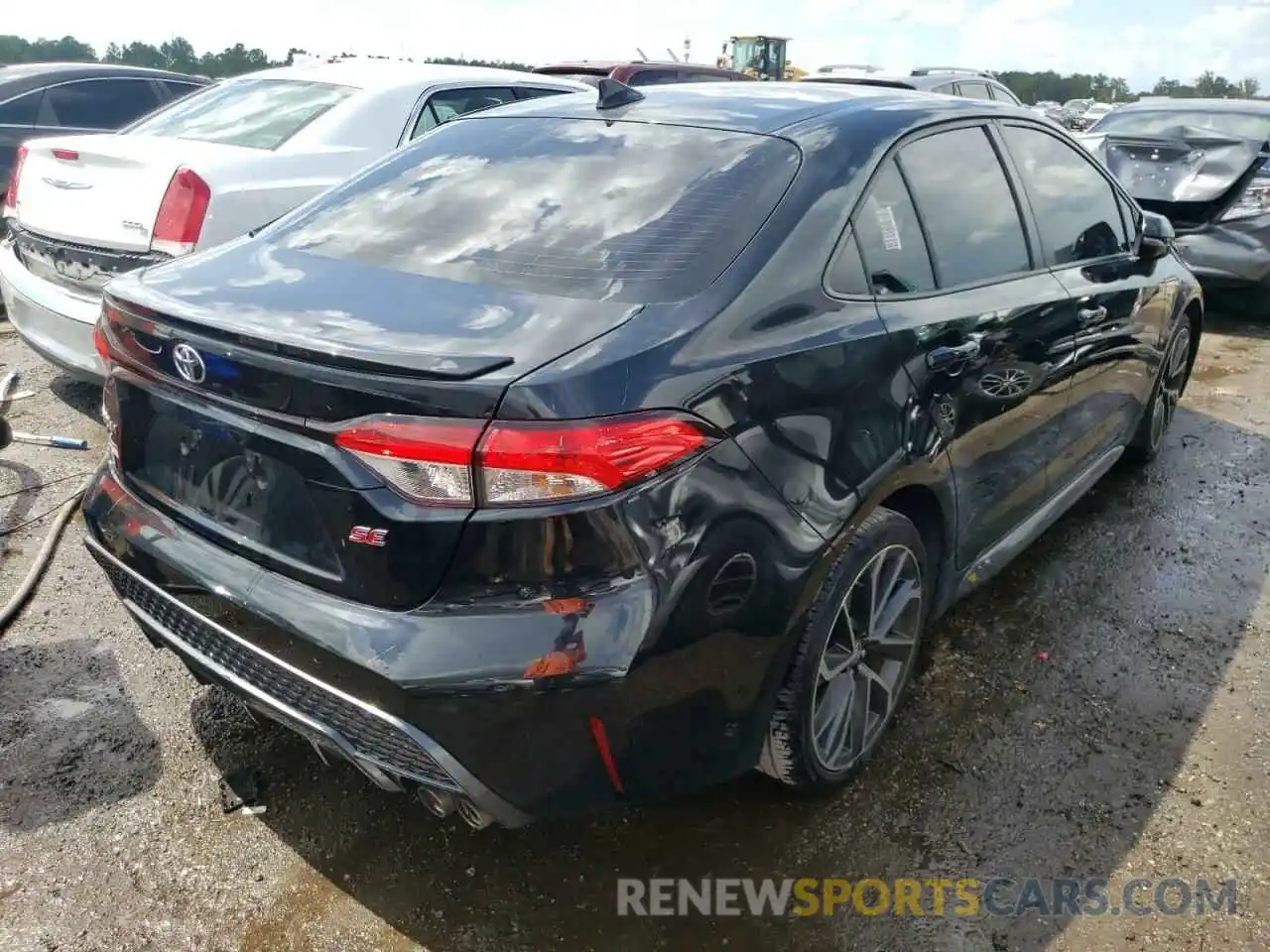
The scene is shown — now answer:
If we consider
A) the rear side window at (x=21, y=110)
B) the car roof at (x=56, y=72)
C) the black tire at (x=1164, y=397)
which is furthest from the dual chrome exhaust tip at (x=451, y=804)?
the car roof at (x=56, y=72)

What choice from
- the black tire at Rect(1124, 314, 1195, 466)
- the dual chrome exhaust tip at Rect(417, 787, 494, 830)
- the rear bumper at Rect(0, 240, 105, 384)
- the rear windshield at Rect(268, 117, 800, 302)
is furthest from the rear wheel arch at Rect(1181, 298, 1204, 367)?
the rear bumper at Rect(0, 240, 105, 384)

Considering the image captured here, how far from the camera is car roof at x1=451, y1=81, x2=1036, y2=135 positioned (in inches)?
101

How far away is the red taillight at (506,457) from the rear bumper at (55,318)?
111 inches

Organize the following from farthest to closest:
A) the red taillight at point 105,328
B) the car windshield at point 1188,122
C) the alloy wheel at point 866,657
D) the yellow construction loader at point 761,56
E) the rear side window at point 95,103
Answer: the yellow construction loader at point 761,56, the car windshield at point 1188,122, the rear side window at point 95,103, the alloy wheel at point 866,657, the red taillight at point 105,328

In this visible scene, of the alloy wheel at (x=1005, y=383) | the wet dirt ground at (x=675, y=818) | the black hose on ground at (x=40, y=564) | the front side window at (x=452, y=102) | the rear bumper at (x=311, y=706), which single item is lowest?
the wet dirt ground at (x=675, y=818)

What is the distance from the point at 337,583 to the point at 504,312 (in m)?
0.61

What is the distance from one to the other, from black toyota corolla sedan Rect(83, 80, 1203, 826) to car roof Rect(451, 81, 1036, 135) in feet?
0.07

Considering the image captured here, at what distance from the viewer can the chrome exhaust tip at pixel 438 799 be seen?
6.23ft

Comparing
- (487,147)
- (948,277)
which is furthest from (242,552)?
(948,277)

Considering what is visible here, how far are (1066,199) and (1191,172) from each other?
4.85 meters

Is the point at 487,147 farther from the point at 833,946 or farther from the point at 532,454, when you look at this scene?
the point at 833,946

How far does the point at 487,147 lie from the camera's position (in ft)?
8.94

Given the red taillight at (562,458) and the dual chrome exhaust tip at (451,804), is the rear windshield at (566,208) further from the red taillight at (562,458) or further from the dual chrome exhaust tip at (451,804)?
the dual chrome exhaust tip at (451,804)

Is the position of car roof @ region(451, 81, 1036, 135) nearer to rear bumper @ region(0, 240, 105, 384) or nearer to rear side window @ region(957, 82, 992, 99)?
rear bumper @ region(0, 240, 105, 384)
